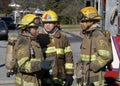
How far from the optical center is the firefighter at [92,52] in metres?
6.13

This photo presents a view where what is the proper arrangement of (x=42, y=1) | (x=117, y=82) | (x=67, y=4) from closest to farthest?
(x=117, y=82) < (x=67, y=4) < (x=42, y=1)

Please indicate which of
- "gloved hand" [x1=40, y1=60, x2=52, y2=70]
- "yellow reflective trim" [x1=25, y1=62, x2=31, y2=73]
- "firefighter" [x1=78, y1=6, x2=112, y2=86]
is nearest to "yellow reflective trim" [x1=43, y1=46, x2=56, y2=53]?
"firefighter" [x1=78, y1=6, x2=112, y2=86]

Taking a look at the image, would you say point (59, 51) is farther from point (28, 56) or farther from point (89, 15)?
point (28, 56)

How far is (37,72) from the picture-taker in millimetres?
6023

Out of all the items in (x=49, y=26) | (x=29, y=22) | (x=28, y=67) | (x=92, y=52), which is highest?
(x=29, y=22)

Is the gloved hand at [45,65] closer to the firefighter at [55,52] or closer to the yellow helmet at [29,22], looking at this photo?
the yellow helmet at [29,22]

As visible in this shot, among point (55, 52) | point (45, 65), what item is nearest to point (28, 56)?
point (45, 65)

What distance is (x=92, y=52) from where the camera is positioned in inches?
249

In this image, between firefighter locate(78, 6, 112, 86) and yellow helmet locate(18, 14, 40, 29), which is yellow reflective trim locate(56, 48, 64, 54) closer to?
firefighter locate(78, 6, 112, 86)

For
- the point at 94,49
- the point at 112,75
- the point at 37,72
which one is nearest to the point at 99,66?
the point at 94,49

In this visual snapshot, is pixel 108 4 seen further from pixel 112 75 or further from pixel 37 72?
pixel 37 72

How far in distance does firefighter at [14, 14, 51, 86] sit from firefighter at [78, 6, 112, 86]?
0.67 m

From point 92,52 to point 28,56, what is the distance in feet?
3.25

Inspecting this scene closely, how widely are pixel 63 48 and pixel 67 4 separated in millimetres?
71802
